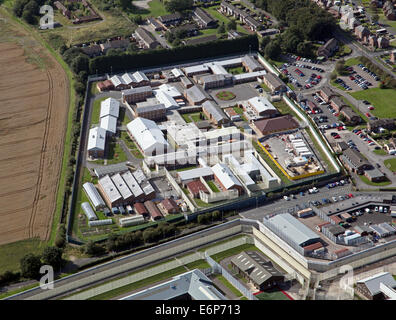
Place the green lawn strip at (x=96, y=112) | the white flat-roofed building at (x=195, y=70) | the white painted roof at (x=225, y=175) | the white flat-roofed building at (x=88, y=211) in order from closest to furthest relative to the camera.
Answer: the white flat-roofed building at (x=88, y=211), the white painted roof at (x=225, y=175), the green lawn strip at (x=96, y=112), the white flat-roofed building at (x=195, y=70)

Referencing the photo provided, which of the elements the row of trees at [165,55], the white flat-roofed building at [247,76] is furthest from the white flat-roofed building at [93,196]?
the white flat-roofed building at [247,76]

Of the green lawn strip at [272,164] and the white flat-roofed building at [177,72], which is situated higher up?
the green lawn strip at [272,164]

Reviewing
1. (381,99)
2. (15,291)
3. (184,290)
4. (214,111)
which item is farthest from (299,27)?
(15,291)

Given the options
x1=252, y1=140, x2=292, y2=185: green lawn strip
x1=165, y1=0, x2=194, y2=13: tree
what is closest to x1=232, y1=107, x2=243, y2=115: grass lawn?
x1=252, y1=140, x2=292, y2=185: green lawn strip

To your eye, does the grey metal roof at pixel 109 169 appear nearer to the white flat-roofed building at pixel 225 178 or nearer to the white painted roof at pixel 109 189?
the white painted roof at pixel 109 189

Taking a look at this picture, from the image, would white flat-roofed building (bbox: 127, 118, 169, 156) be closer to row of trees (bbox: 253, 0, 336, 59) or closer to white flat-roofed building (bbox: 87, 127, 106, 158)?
white flat-roofed building (bbox: 87, 127, 106, 158)

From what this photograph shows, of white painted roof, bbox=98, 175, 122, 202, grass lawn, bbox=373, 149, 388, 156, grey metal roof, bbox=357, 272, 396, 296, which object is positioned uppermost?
grey metal roof, bbox=357, 272, 396, 296

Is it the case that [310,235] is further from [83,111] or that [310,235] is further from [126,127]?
[83,111]

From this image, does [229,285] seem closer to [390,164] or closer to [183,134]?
[183,134]
